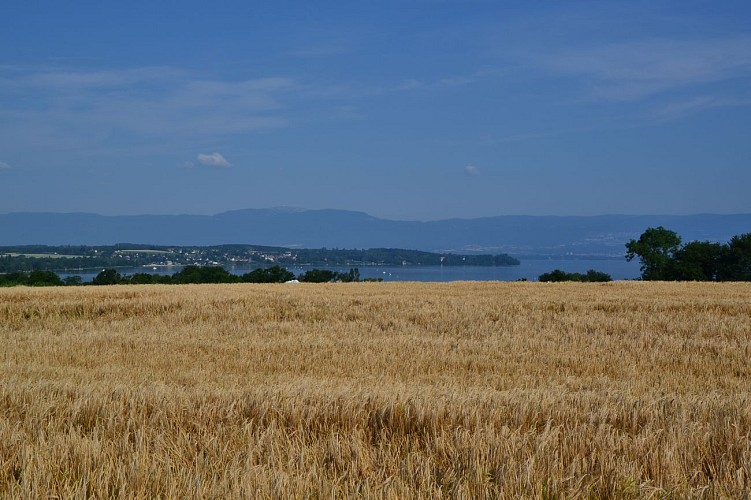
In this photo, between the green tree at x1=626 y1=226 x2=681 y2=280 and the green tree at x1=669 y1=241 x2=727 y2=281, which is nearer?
the green tree at x1=669 y1=241 x2=727 y2=281

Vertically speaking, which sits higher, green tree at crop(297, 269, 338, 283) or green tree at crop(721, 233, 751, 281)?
green tree at crop(721, 233, 751, 281)

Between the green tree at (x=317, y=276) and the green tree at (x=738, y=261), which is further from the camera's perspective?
the green tree at (x=738, y=261)

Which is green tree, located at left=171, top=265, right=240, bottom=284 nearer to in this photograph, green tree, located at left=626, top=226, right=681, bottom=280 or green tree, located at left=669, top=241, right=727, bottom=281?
green tree, located at left=669, top=241, right=727, bottom=281

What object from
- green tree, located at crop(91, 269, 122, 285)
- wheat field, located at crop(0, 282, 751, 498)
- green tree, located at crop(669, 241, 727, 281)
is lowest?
green tree, located at crop(91, 269, 122, 285)

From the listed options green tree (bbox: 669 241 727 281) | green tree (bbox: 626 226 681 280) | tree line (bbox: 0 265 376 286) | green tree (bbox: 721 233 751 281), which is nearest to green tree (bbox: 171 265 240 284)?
tree line (bbox: 0 265 376 286)

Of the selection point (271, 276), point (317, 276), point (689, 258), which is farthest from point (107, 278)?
point (689, 258)

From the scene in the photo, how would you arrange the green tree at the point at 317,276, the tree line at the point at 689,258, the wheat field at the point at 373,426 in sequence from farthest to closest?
the tree line at the point at 689,258, the green tree at the point at 317,276, the wheat field at the point at 373,426

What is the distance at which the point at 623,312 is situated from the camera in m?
21.2

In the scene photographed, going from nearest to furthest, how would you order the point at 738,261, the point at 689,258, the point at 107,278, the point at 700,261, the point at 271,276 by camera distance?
the point at 107,278 → the point at 271,276 → the point at 738,261 → the point at 689,258 → the point at 700,261

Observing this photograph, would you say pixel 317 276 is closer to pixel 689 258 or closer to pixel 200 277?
pixel 200 277

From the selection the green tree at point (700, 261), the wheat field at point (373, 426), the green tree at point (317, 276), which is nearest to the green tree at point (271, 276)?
the green tree at point (317, 276)

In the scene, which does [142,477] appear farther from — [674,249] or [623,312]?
[674,249]

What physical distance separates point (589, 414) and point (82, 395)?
4906 mm

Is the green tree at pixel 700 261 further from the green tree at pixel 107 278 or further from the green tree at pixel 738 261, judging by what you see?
the green tree at pixel 107 278
